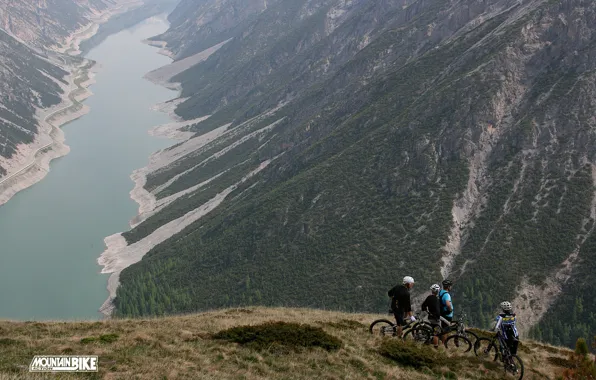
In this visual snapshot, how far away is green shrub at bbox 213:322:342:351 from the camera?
28581mm

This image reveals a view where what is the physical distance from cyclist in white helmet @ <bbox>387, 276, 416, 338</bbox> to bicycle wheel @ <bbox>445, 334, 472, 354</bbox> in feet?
8.74

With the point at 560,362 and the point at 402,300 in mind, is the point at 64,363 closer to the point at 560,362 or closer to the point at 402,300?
the point at 402,300

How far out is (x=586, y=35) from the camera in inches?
5000

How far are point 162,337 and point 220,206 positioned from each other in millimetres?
143924

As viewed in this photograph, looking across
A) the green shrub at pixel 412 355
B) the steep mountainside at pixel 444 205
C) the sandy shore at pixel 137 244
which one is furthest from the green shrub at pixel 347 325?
the sandy shore at pixel 137 244

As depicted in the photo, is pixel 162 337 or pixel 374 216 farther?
pixel 374 216

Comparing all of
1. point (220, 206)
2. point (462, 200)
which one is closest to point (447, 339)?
point (462, 200)

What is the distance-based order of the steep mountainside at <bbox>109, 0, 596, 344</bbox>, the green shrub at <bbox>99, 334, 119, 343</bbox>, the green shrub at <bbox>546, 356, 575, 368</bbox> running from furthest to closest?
the steep mountainside at <bbox>109, 0, 596, 344</bbox> → the green shrub at <bbox>546, 356, 575, 368</bbox> → the green shrub at <bbox>99, 334, 119, 343</bbox>

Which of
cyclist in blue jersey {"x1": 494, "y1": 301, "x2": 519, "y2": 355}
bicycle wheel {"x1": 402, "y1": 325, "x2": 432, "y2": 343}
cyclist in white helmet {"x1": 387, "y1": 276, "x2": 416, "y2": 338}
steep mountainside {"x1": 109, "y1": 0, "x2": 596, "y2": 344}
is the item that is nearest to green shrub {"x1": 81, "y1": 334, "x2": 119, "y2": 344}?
cyclist in white helmet {"x1": 387, "y1": 276, "x2": 416, "y2": 338}

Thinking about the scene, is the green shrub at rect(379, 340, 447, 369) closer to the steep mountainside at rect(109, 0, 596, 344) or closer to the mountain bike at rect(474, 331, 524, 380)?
the mountain bike at rect(474, 331, 524, 380)

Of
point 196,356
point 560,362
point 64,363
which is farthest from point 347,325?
point 64,363

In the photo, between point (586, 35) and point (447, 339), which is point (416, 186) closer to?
point (586, 35)

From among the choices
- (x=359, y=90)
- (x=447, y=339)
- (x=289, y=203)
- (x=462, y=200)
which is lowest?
(x=447, y=339)

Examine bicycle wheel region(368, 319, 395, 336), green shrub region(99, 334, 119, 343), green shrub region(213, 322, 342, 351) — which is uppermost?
green shrub region(99, 334, 119, 343)
